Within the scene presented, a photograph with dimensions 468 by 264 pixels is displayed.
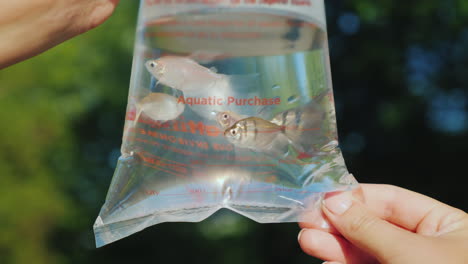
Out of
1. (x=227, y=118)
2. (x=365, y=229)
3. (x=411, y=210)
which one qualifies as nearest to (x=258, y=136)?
(x=227, y=118)

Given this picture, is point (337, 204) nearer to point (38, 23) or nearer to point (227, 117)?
point (227, 117)

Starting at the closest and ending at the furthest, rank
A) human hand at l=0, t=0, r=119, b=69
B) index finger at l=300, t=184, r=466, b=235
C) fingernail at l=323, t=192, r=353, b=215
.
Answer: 1. human hand at l=0, t=0, r=119, b=69
2. fingernail at l=323, t=192, r=353, b=215
3. index finger at l=300, t=184, r=466, b=235

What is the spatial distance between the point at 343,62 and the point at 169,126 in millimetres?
5318

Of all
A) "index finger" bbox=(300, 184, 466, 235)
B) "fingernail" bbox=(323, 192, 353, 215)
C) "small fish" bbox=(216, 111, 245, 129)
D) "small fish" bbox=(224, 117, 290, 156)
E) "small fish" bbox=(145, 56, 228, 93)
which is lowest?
"index finger" bbox=(300, 184, 466, 235)


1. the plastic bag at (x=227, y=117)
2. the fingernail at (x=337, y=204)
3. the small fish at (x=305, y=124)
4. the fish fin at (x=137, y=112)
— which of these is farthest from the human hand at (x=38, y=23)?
the fingernail at (x=337, y=204)

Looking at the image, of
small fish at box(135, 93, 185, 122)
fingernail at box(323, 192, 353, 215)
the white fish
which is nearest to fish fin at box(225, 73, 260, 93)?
the white fish

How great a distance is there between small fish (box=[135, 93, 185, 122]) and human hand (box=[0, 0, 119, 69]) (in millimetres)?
273

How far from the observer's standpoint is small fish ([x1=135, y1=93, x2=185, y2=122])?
1189 mm

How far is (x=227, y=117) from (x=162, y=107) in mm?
154

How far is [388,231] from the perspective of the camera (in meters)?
1.19

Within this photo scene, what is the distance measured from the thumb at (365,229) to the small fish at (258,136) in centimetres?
19

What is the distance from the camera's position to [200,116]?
118 centimetres

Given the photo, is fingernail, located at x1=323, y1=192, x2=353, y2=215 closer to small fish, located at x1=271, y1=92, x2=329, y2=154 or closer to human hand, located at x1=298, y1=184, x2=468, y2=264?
human hand, located at x1=298, y1=184, x2=468, y2=264

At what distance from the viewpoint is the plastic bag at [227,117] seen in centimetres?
117
